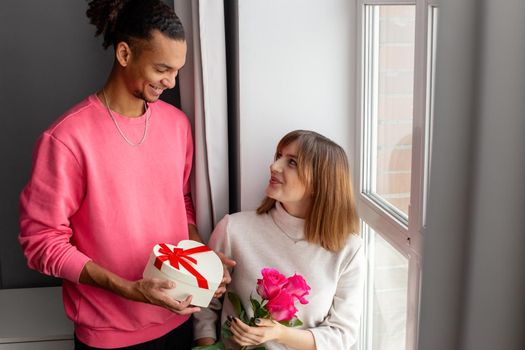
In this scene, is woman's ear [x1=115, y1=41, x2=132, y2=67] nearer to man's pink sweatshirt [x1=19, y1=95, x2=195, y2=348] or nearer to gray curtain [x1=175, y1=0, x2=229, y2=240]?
man's pink sweatshirt [x1=19, y1=95, x2=195, y2=348]

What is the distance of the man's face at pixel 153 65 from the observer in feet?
5.36

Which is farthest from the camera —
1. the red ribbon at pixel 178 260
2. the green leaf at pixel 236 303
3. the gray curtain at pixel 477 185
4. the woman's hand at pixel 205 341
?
the woman's hand at pixel 205 341

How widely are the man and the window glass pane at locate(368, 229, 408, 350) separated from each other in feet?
1.48

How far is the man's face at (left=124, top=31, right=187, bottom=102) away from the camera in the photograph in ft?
5.36

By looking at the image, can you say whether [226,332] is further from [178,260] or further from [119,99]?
[119,99]

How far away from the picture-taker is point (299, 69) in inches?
76.6

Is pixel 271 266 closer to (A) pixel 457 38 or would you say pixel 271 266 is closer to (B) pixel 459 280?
(B) pixel 459 280

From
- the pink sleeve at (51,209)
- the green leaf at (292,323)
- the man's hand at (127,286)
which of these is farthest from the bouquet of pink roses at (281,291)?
the pink sleeve at (51,209)

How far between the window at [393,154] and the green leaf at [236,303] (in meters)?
0.42

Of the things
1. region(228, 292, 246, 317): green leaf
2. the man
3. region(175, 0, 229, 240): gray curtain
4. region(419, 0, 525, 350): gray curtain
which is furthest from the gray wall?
region(419, 0, 525, 350): gray curtain

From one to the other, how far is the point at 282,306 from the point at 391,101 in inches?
26.0

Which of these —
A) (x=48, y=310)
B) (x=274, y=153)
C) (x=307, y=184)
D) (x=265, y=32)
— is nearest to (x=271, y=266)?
(x=307, y=184)

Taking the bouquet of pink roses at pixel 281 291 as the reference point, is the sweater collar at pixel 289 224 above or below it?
above

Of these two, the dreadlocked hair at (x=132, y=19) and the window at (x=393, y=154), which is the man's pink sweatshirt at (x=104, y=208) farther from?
the window at (x=393, y=154)
